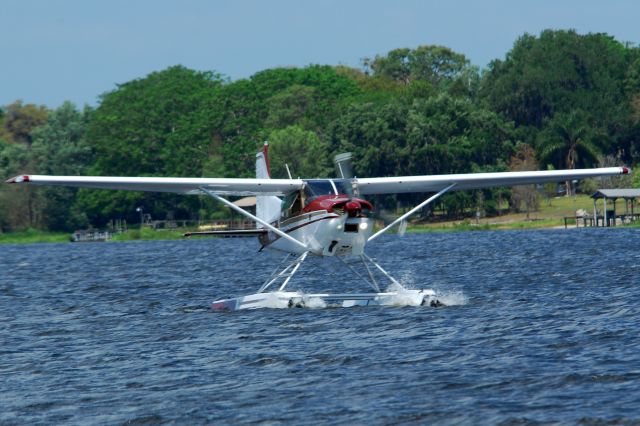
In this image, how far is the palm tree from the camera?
87.5 m

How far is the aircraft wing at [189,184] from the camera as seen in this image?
21688 millimetres

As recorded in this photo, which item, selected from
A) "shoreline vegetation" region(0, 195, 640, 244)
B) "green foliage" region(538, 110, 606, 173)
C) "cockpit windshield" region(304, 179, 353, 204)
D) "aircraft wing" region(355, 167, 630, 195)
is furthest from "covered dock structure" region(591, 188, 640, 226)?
Answer: "cockpit windshield" region(304, 179, 353, 204)

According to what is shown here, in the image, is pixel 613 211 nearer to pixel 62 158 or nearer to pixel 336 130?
pixel 336 130

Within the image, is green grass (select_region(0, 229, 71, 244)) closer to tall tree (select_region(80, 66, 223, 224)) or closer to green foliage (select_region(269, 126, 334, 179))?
tall tree (select_region(80, 66, 223, 224))

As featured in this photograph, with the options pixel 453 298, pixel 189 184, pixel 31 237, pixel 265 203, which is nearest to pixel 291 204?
pixel 189 184

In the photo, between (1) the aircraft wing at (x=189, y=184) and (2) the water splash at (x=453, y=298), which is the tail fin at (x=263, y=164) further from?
(2) the water splash at (x=453, y=298)

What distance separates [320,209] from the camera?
20594 millimetres

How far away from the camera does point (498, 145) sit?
87.0m

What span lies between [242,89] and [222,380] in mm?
92504

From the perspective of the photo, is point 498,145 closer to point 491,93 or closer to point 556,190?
point 556,190

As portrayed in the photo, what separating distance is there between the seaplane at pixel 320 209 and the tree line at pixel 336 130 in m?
55.8

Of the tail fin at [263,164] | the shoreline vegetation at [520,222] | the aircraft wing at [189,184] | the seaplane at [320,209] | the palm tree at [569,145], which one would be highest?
the palm tree at [569,145]

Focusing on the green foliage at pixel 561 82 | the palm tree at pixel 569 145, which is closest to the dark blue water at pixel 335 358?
the palm tree at pixel 569 145

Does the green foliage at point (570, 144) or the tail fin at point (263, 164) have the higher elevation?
the green foliage at point (570, 144)
